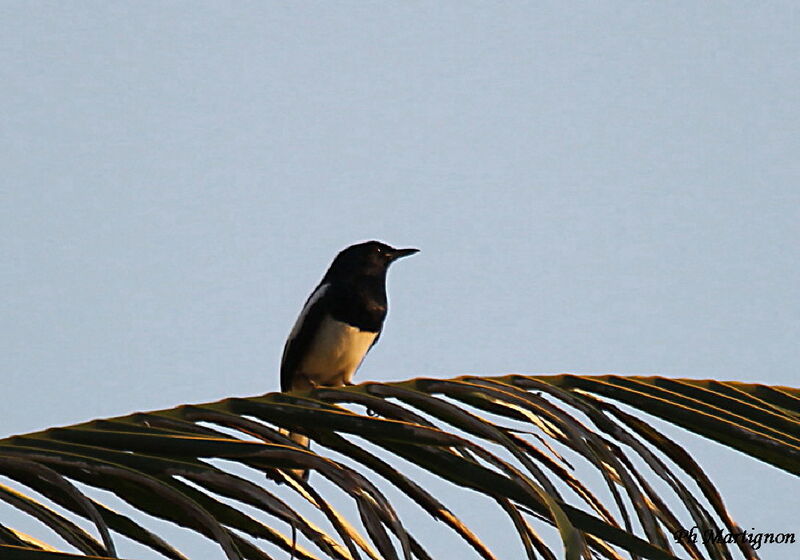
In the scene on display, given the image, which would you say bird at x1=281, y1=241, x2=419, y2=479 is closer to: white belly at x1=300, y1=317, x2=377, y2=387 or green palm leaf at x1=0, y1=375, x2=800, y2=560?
white belly at x1=300, y1=317, x2=377, y2=387

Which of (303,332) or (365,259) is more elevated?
(365,259)

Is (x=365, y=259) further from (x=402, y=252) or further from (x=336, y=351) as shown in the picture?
→ (x=336, y=351)

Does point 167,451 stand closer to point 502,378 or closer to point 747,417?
point 502,378

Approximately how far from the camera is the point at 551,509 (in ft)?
4.96

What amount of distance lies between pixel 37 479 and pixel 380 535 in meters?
0.49

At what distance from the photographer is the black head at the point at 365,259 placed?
205 inches

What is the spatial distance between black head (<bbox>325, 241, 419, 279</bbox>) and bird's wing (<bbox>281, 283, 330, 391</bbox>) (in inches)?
3.8

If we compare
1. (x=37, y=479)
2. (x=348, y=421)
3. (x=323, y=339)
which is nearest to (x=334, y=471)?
(x=348, y=421)

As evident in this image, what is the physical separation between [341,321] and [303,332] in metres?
0.22

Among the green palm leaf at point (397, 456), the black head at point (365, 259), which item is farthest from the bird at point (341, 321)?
the green palm leaf at point (397, 456)

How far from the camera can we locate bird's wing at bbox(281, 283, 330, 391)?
5078 mm

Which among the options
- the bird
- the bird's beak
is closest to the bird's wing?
the bird

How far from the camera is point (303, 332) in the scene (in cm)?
512

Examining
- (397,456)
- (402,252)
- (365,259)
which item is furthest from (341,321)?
(397,456)
